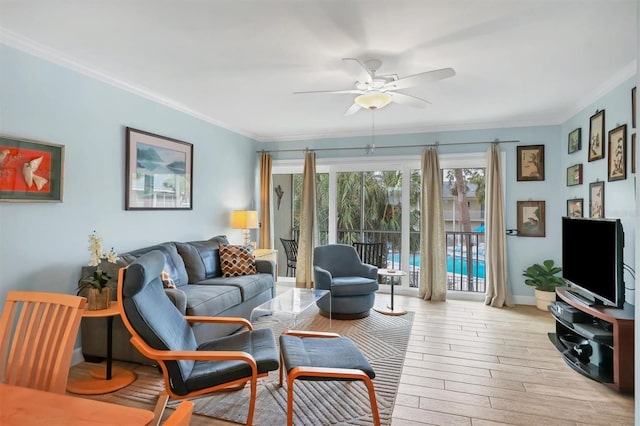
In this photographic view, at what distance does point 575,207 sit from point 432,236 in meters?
1.78

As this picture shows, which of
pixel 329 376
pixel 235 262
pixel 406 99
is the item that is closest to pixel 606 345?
pixel 329 376

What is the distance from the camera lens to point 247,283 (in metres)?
3.92

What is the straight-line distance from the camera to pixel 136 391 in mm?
2559

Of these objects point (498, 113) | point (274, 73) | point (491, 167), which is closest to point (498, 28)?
point (274, 73)

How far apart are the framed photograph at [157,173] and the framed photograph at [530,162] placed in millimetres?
4506

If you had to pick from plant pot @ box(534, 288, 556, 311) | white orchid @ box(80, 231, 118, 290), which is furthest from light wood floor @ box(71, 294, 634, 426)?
white orchid @ box(80, 231, 118, 290)

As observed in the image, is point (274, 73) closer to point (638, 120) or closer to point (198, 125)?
point (198, 125)

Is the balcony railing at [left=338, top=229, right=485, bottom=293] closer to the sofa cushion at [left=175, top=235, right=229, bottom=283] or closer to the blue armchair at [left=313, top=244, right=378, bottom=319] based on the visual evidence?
the blue armchair at [left=313, top=244, right=378, bottom=319]

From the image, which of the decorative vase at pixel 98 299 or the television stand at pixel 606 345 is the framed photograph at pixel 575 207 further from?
the decorative vase at pixel 98 299

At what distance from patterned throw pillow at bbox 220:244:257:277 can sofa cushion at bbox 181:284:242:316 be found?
57cm

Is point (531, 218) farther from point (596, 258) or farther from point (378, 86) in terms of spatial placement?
point (378, 86)

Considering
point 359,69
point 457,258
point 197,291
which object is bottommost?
point 197,291

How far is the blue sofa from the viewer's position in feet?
9.77

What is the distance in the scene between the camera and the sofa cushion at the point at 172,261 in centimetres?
356
